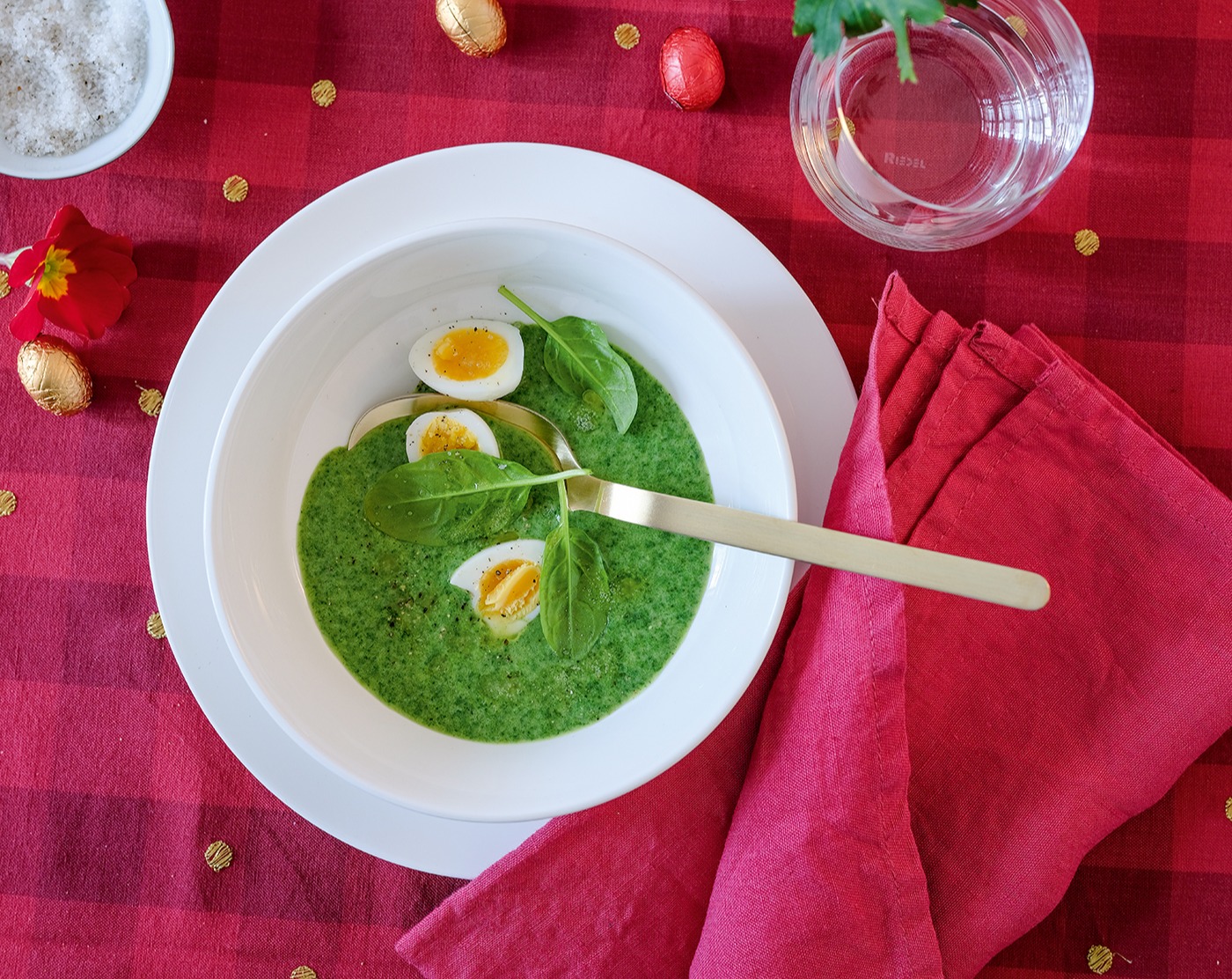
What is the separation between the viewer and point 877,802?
3.76ft

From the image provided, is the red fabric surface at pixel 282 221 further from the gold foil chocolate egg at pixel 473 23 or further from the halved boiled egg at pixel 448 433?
the halved boiled egg at pixel 448 433

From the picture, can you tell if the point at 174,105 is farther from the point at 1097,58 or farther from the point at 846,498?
the point at 1097,58

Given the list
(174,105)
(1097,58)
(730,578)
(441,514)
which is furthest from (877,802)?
(174,105)

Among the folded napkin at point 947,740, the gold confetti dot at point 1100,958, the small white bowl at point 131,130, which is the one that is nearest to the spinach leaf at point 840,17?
the folded napkin at point 947,740

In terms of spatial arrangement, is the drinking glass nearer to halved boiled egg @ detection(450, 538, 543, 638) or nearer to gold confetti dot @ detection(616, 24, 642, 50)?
gold confetti dot @ detection(616, 24, 642, 50)

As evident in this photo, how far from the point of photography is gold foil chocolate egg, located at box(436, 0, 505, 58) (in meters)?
1.20

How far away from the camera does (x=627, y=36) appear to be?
128cm

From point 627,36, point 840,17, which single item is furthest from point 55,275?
point 840,17

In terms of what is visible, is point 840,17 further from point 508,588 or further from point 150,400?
point 150,400

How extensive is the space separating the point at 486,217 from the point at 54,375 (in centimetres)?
59

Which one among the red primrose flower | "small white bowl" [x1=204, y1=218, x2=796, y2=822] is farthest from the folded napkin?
the red primrose flower

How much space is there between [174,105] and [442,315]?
0.47 meters

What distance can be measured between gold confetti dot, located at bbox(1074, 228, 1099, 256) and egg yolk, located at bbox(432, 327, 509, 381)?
2.52 feet

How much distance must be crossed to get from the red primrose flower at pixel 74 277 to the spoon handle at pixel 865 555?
2.57 ft
